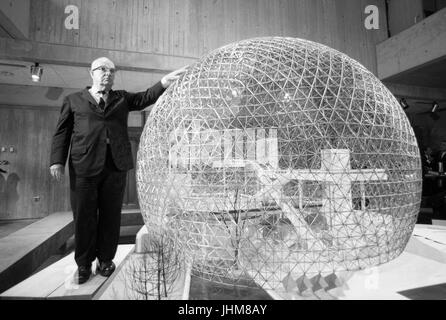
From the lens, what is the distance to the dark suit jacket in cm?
133

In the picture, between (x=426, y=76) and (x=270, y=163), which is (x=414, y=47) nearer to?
(x=426, y=76)

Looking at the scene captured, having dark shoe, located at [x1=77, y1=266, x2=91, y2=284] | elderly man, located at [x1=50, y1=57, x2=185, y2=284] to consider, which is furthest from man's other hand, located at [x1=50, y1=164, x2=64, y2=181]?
dark shoe, located at [x1=77, y1=266, x2=91, y2=284]

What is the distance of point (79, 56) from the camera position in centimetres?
338

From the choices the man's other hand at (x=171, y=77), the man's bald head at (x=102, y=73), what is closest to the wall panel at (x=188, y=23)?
the man's other hand at (x=171, y=77)

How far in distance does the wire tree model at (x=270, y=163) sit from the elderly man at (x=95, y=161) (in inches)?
6.0

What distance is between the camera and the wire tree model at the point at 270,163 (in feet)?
4.11

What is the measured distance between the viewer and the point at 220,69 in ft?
4.56

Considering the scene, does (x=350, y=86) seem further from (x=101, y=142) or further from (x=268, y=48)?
(x=101, y=142)

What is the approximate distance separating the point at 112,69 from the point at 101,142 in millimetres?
377

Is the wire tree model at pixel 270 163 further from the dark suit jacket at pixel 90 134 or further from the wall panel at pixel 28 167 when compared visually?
the wall panel at pixel 28 167

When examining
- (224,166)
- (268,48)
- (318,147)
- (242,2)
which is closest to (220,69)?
(268,48)

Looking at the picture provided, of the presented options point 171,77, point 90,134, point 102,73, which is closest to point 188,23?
point 171,77

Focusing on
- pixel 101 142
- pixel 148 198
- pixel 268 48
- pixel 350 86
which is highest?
pixel 268 48

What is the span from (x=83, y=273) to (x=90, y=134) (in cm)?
65
